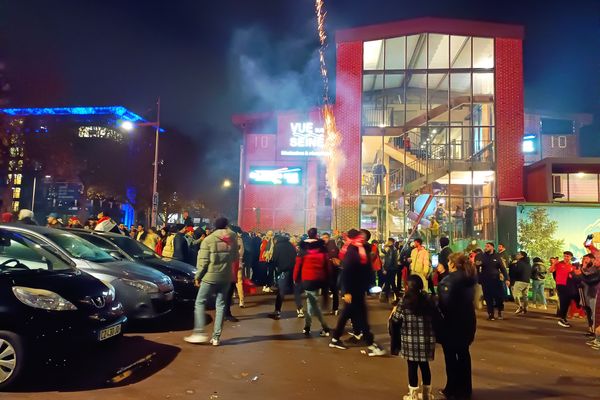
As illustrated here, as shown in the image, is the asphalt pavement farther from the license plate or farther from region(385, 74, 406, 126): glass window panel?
region(385, 74, 406, 126): glass window panel

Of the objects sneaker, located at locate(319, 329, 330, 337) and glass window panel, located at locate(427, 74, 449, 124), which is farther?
glass window panel, located at locate(427, 74, 449, 124)

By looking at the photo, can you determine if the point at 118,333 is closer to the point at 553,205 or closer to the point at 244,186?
the point at 553,205

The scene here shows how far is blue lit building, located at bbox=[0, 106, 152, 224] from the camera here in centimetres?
2603

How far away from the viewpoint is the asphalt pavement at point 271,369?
4.84 m

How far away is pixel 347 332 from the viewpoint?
802cm

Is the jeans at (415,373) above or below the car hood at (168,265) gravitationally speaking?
below

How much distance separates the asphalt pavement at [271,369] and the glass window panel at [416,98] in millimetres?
13462

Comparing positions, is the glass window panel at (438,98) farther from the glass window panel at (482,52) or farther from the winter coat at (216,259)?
the winter coat at (216,259)

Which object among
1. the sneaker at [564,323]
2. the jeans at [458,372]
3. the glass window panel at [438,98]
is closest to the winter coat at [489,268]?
the sneaker at [564,323]

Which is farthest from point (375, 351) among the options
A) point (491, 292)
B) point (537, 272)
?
point (537, 272)

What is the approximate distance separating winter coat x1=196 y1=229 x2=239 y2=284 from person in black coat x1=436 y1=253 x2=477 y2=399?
3281 millimetres

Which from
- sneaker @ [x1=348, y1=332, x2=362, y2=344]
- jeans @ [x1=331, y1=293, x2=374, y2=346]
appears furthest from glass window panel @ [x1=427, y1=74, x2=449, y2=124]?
jeans @ [x1=331, y1=293, x2=374, y2=346]

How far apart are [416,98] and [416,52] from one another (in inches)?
80.3

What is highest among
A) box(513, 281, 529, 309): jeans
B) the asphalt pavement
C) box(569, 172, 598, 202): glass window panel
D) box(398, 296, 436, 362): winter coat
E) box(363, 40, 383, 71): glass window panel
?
box(363, 40, 383, 71): glass window panel
